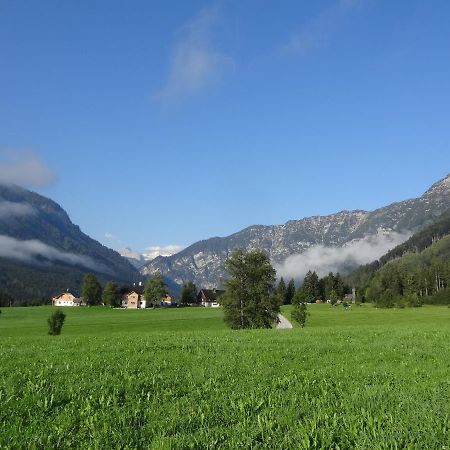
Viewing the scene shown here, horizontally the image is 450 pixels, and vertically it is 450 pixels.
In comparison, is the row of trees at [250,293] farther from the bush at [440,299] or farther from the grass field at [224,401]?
the bush at [440,299]

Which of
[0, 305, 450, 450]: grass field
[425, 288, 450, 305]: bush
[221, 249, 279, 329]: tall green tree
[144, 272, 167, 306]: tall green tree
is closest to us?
[0, 305, 450, 450]: grass field

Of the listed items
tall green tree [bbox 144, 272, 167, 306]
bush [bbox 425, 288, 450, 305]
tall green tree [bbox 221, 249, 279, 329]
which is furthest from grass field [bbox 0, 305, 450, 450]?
tall green tree [bbox 144, 272, 167, 306]

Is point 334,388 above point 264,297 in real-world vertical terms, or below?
below

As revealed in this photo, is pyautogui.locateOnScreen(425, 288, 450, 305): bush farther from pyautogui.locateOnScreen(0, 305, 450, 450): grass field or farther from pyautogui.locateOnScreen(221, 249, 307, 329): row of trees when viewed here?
pyautogui.locateOnScreen(0, 305, 450, 450): grass field

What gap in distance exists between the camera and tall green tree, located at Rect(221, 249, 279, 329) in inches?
2876

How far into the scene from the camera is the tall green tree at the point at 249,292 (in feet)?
240

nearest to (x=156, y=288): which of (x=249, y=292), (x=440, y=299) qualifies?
(x=440, y=299)

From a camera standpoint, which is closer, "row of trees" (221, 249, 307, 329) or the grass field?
the grass field

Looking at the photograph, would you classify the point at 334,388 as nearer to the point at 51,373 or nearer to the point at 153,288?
the point at 51,373

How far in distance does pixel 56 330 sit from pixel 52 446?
212 ft

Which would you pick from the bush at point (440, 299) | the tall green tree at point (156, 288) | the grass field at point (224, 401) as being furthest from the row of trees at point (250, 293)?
the tall green tree at point (156, 288)

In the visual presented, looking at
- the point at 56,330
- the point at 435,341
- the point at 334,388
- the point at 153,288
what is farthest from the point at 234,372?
the point at 153,288

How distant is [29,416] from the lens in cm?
855

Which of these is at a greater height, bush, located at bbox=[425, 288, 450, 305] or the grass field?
bush, located at bbox=[425, 288, 450, 305]
